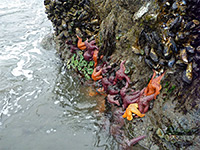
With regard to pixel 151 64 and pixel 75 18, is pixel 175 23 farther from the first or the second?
pixel 75 18

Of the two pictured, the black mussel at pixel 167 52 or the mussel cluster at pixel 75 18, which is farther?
the mussel cluster at pixel 75 18

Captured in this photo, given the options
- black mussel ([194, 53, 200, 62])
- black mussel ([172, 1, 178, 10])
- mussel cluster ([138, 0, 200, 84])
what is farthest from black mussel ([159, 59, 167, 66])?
black mussel ([172, 1, 178, 10])

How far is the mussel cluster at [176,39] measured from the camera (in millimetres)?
3783

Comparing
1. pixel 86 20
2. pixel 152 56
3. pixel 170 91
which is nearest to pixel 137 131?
pixel 170 91

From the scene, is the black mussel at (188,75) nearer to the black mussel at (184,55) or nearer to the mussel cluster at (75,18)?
the black mussel at (184,55)

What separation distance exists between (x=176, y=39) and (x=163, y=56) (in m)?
0.52

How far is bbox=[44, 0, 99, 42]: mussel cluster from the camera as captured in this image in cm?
713

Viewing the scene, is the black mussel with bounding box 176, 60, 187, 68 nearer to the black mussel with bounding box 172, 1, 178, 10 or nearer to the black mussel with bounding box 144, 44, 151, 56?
the black mussel with bounding box 144, 44, 151, 56

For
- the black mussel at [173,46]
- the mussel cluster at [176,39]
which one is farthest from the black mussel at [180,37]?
the black mussel at [173,46]

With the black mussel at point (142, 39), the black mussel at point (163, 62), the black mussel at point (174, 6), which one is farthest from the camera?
the black mussel at point (142, 39)

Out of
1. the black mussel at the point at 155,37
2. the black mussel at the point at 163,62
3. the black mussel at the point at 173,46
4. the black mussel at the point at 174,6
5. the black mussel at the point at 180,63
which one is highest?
the black mussel at the point at 174,6

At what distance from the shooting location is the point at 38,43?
11.5 metres

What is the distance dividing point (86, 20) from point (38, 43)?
5.57 meters

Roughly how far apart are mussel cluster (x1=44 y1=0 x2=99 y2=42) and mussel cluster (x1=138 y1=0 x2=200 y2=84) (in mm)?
2940
